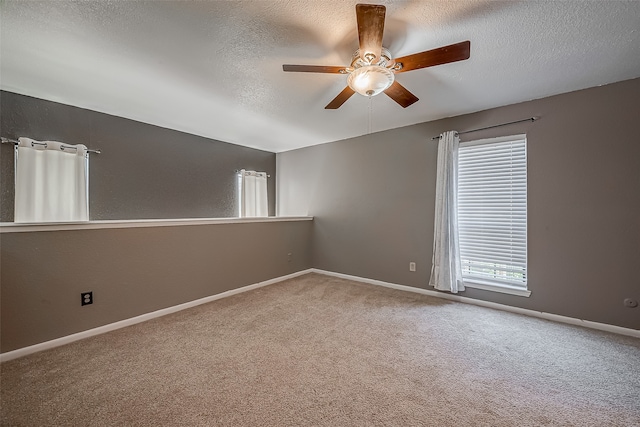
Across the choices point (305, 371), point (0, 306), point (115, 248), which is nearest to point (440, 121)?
point (305, 371)

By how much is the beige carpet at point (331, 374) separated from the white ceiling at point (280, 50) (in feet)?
7.39

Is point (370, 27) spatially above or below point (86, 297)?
above

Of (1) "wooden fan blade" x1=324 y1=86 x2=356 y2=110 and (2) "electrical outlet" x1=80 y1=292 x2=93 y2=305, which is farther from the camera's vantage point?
(2) "electrical outlet" x1=80 y1=292 x2=93 y2=305

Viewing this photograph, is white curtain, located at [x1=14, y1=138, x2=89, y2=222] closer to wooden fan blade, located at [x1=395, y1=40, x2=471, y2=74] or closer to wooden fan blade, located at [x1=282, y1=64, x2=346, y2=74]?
wooden fan blade, located at [x1=282, y1=64, x2=346, y2=74]

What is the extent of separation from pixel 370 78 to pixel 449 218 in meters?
2.03

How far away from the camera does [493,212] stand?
2873 mm

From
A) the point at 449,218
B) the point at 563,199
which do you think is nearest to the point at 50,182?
the point at 449,218

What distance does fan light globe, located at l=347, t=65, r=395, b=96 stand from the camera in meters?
1.64

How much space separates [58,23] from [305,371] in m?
2.75

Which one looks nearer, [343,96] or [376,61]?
[376,61]

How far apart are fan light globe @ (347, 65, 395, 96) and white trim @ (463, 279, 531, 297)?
251cm

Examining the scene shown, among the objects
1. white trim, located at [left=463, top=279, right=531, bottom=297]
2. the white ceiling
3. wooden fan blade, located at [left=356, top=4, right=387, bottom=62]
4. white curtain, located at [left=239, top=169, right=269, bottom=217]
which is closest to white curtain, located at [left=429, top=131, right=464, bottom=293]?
white trim, located at [left=463, top=279, right=531, bottom=297]

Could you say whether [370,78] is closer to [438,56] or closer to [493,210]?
[438,56]

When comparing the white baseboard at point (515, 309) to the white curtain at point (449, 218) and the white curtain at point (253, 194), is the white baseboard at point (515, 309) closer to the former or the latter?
the white curtain at point (449, 218)
